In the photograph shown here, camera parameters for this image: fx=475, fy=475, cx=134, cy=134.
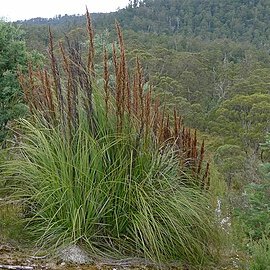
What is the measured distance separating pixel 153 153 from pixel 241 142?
18804mm

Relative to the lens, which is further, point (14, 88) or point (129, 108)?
point (14, 88)

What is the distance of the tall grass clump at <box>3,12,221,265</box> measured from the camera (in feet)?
7.29

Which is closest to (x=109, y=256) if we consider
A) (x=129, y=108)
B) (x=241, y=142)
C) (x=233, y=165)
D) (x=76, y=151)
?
(x=76, y=151)

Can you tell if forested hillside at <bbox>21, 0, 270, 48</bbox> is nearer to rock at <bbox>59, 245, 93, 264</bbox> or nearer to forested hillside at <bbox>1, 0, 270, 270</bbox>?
forested hillside at <bbox>1, 0, 270, 270</bbox>

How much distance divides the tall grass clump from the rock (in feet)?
0.14

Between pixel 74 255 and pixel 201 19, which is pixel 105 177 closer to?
pixel 74 255

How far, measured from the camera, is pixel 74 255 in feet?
7.04

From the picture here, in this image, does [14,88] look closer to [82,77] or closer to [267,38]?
[82,77]

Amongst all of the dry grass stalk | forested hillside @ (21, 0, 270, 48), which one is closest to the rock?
the dry grass stalk

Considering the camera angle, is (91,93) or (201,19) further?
(201,19)

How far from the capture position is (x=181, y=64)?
31703 mm

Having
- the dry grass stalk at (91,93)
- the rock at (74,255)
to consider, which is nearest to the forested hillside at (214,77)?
the dry grass stalk at (91,93)

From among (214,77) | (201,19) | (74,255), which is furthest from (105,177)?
(201,19)

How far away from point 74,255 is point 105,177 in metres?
0.39
